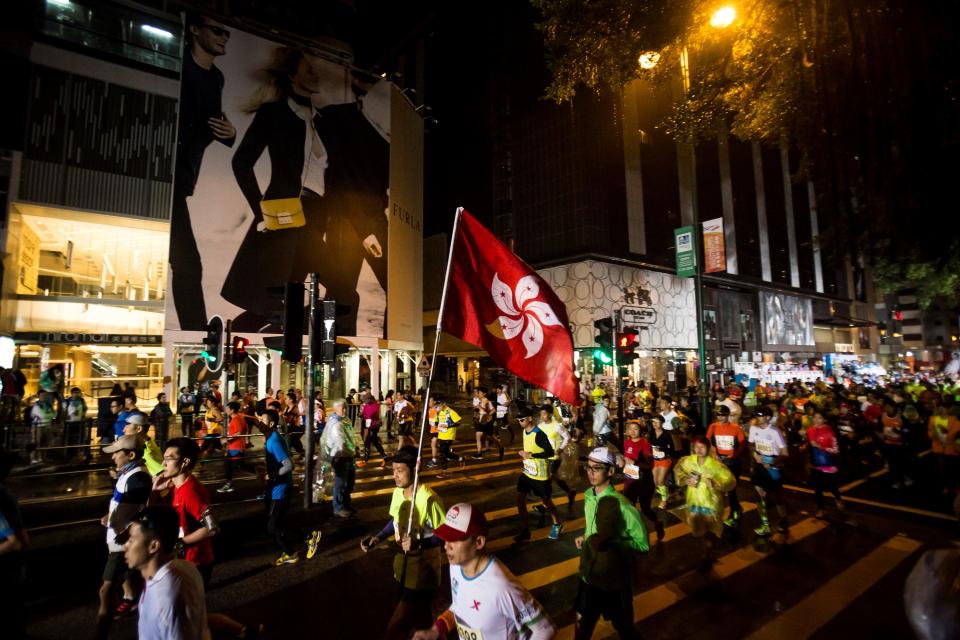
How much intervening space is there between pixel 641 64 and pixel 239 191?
22.2 metres

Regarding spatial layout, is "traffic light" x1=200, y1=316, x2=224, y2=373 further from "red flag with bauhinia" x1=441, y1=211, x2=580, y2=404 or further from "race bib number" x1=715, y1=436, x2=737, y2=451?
"race bib number" x1=715, y1=436, x2=737, y2=451

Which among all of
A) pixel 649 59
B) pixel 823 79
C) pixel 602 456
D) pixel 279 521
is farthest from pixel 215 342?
pixel 823 79

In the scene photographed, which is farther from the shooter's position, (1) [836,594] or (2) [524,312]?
(1) [836,594]

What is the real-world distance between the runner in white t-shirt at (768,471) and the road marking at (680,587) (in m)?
0.45

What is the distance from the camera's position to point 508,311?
14.6 ft

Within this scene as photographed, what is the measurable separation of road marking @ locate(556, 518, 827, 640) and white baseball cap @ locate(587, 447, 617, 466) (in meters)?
1.89

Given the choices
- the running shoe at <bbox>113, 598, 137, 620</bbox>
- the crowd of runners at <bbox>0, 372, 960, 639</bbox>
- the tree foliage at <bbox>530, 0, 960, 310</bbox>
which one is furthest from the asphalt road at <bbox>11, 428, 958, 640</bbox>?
the tree foliage at <bbox>530, 0, 960, 310</bbox>

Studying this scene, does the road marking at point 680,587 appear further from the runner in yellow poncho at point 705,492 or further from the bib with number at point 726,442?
the bib with number at point 726,442

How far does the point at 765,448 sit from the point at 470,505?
6.69 metres

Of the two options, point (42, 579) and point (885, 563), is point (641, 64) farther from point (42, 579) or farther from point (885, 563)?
point (42, 579)

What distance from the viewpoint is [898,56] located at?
5.07 metres

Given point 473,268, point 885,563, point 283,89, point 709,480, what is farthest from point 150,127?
point 885,563

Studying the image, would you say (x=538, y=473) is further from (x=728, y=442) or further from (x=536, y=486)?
(x=728, y=442)

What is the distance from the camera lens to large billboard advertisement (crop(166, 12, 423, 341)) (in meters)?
22.1
